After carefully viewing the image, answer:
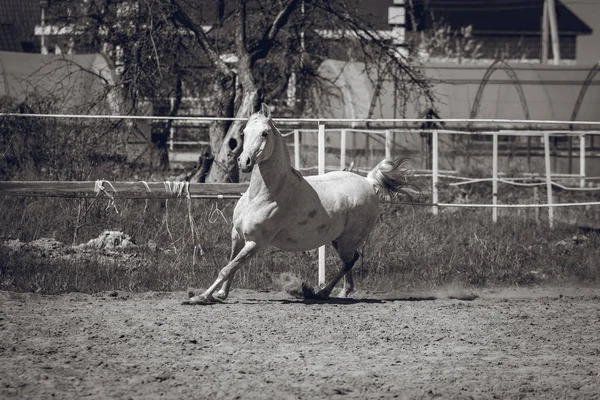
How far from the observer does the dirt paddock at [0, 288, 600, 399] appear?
5.48 meters

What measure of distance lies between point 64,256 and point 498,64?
16.7 meters

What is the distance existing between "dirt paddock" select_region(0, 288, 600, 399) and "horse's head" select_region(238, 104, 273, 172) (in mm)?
1371

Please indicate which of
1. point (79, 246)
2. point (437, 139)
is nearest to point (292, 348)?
point (79, 246)

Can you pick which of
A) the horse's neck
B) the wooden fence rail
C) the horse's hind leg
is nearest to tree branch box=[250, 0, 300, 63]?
the wooden fence rail

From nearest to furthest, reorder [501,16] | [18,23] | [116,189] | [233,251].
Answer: [233,251]
[116,189]
[18,23]
[501,16]

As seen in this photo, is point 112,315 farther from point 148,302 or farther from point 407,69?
point 407,69

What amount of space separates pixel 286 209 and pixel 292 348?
2.31 metres

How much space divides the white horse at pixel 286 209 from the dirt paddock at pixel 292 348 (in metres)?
0.51

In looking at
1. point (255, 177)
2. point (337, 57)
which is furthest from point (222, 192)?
point (337, 57)

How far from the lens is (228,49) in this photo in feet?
58.9

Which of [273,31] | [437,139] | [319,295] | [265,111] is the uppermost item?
[273,31]

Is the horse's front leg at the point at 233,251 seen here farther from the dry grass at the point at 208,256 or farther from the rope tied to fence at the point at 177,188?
the rope tied to fence at the point at 177,188

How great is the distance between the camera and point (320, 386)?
5512 mm

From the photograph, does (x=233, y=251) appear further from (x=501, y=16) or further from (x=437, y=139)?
(x=501, y=16)
